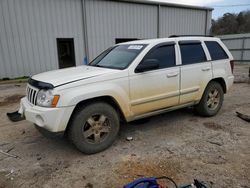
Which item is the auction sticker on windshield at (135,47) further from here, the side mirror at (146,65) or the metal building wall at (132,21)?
the metal building wall at (132,21)

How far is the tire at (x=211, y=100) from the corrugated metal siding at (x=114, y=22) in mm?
9110

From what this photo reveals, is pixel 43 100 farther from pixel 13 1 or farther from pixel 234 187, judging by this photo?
pixel 13 1

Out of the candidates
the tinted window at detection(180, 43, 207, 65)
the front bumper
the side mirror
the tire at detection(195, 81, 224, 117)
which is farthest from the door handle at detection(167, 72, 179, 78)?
the front bumper

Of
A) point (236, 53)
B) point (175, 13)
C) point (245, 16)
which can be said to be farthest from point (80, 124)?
point (245, 16)

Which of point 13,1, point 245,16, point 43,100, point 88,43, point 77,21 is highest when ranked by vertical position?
point 245,16

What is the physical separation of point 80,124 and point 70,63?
10018 millimetres

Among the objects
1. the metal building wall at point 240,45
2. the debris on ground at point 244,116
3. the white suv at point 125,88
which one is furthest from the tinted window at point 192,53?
the metal building wall at point 240,45

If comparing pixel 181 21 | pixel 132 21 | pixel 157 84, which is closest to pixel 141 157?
pixel 157 84

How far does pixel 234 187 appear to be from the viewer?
2502 millimetres

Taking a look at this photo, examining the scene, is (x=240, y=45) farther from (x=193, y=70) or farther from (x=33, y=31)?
(x=193, y=70)

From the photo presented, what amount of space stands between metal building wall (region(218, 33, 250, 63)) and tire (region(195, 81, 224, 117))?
16.0 meters

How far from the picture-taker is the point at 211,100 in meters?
4.89

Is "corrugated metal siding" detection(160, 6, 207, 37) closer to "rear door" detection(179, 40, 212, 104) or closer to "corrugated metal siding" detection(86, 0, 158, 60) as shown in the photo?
"corrugated metal siding" detection(86, 0, 158, 60)

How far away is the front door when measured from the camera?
3633 mm
